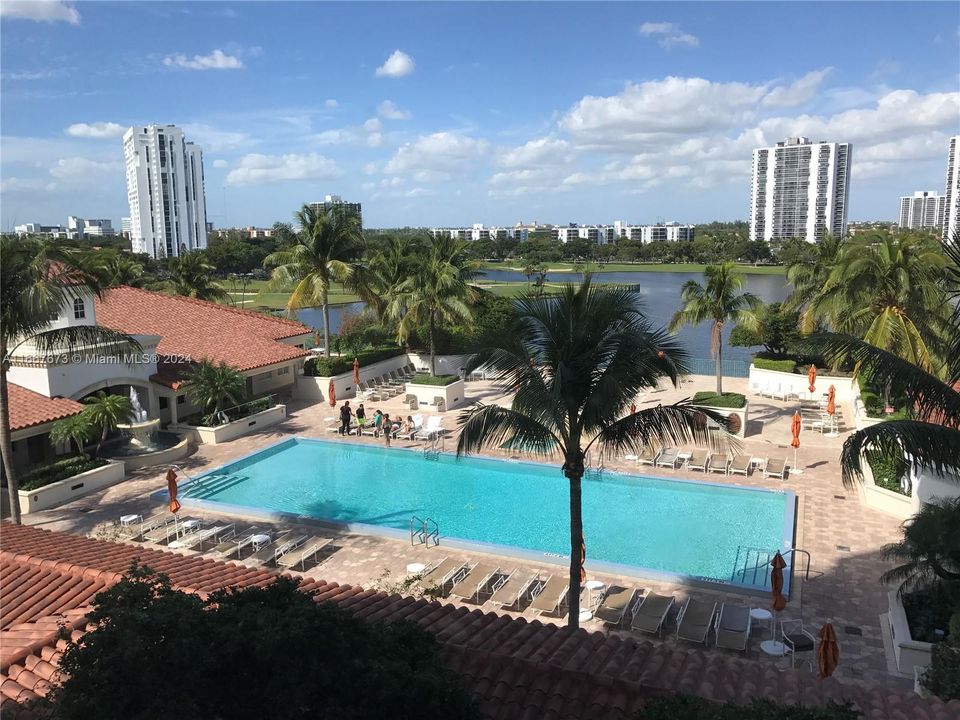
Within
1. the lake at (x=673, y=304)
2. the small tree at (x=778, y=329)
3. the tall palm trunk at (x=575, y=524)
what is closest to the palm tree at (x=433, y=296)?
the lake at (x=673, y=304)

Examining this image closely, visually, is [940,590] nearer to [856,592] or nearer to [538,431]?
[856,592]

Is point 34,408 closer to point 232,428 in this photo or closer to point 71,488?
point 71,488

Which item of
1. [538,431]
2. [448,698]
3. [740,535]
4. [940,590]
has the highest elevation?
[538,431]

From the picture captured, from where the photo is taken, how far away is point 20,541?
1141 cm

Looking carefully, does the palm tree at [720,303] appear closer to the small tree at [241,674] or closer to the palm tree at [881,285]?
the palm tree at [881,285]

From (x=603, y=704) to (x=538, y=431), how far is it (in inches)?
138

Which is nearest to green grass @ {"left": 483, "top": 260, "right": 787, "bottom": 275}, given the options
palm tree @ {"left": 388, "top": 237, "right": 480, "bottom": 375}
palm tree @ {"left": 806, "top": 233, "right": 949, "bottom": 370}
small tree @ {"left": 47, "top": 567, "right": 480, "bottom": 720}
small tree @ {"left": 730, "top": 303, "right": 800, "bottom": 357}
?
small tree @ {"left": 730, "top": 303, "right": 800, "bottom": 357}

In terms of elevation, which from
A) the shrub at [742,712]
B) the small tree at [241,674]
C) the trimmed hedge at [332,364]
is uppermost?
the small tree at [241,674]

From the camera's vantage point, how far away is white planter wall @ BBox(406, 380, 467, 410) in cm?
2692

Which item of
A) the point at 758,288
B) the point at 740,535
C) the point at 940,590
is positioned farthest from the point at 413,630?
the point at 758,288

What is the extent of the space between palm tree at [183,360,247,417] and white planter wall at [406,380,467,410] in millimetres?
6853

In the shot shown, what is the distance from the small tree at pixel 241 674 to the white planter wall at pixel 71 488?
14303 mm

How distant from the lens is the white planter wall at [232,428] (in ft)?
74.1

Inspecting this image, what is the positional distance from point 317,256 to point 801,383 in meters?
19.3
